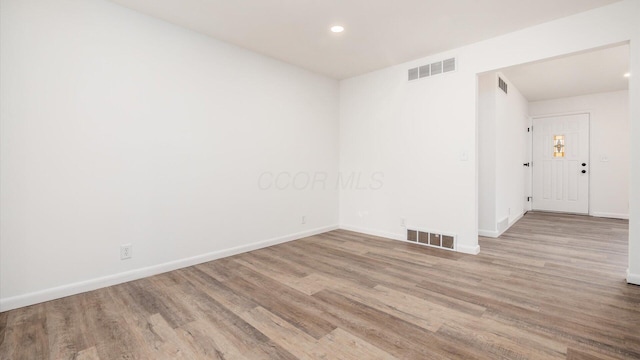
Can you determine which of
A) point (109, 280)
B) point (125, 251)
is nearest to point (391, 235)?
point (125, 251)

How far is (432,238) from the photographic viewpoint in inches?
155

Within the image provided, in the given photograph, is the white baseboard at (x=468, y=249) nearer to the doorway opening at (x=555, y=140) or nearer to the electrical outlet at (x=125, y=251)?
the doorway opening at (x=555, y=140)

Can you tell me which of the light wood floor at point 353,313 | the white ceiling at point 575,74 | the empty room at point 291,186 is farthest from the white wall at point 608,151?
the light wood floor at point 353,313

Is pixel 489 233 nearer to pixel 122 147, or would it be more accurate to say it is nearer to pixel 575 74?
pixel 575 74

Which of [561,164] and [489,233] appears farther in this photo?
[561,164]

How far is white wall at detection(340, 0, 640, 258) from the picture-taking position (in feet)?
9.11

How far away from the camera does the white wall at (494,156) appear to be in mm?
4410

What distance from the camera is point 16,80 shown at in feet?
7.27

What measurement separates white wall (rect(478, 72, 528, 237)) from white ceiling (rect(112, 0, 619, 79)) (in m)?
1.25

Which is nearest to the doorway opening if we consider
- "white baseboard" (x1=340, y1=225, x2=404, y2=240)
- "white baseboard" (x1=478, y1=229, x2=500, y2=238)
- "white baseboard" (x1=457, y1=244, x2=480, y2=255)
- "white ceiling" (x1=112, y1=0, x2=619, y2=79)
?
"white baseboard" (x1=478, y1=229, x2=500, y2=238)

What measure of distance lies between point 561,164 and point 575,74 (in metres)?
2.59

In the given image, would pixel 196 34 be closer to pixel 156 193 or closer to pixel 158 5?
pixel 158 5

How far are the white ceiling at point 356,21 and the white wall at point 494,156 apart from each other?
1.25 metres

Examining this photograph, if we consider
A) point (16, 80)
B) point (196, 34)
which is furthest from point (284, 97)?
point (16, 80)
